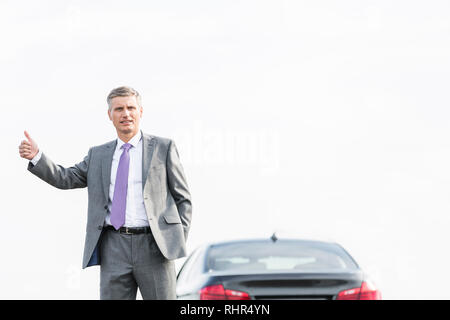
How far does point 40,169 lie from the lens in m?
6.30

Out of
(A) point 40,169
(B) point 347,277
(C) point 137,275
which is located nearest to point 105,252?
(C) point 137,275

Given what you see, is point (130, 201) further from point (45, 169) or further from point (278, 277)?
point (278, 277)

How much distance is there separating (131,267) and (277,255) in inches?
93.9

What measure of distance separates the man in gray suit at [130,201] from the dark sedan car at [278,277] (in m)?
1.20

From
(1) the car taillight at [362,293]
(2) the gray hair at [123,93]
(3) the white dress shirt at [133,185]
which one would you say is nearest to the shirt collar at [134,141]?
(3) the white dress shirt at [133,185]

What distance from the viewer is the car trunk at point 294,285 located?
24.3 feet

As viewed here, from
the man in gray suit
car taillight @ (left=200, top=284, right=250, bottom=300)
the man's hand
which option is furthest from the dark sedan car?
the man's hand

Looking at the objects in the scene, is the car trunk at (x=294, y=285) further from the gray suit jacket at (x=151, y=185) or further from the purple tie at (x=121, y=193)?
the purple tie at (x=121, y=193)

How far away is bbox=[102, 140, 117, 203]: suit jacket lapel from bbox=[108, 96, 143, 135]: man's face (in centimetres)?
Result: 11
